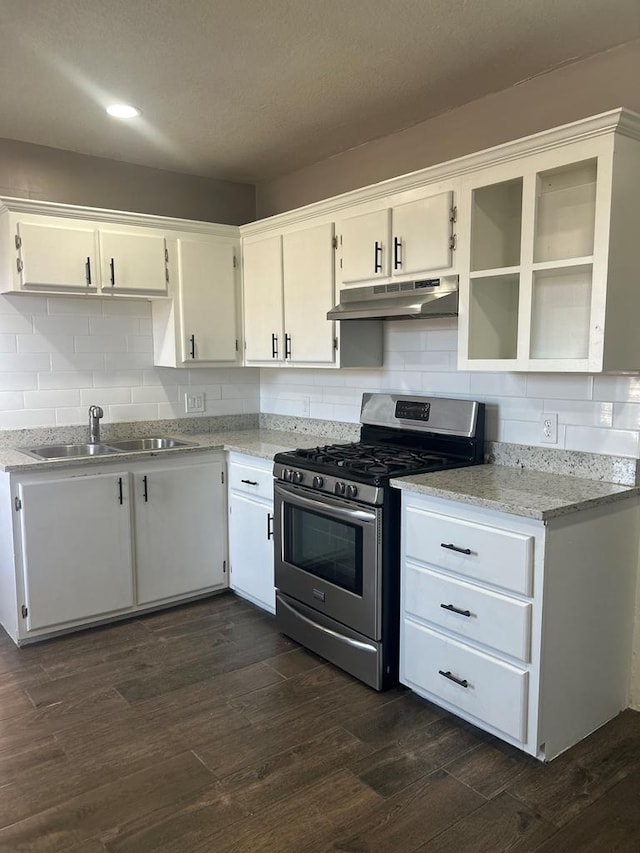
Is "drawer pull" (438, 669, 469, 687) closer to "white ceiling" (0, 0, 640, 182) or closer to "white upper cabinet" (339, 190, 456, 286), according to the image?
"white upper cabinet" (339, 190, 456, 286)

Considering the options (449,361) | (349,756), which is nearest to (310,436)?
(449,361)

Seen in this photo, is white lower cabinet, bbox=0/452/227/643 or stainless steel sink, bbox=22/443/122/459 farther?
stainless steel sink, bbox=22/443/122/459

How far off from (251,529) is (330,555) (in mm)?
758

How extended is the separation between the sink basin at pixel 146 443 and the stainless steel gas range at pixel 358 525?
939 millimetres

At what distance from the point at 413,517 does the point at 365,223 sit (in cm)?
145

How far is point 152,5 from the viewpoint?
212cm

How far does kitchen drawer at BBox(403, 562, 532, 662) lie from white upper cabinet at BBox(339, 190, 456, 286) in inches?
51.3

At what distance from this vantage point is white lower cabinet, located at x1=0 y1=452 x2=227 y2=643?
307 cm

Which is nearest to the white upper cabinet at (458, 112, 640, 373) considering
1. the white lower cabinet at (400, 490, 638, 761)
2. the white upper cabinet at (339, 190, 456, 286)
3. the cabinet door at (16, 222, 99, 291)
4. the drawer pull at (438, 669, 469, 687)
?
the white upper cabinet at (339, 190, 456, 286)

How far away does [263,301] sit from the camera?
3.81 metres

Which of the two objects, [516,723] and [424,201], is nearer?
[516,723]

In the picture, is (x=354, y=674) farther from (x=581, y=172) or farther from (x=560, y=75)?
(x=560, y=75)

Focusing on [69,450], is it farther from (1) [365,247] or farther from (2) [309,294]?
(1) [365,247]

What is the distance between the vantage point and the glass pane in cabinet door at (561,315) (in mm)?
2482
